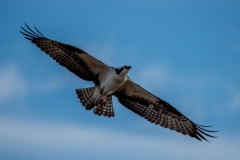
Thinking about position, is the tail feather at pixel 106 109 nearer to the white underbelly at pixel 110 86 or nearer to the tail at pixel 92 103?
the tail at pixel 92 103

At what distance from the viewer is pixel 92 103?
55.8 feet

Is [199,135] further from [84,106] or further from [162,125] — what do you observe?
[84,106]

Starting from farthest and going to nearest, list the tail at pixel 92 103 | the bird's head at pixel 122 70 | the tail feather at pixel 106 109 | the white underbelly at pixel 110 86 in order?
1. the tail feather at pixel 106 109
2. the tail at pixel 92 103
3. the white underbelly at pixel 110 86
4. the bird's head at pixel 122 70

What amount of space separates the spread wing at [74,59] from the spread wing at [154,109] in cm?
87

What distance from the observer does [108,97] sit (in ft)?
56.2

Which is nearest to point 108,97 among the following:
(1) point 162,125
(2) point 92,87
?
(2) point 92,87

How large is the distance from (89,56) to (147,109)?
8.04ft

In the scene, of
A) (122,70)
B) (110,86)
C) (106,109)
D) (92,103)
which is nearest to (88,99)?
(92,103)

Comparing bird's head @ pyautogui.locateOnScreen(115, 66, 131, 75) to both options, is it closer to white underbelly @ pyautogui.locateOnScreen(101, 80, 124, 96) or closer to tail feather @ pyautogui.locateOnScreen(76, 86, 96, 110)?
white underbelly @ pyautogui.locateOnScreen(101, 80, 124, 96)

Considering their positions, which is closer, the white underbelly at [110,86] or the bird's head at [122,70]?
the bird's head at [122,70]

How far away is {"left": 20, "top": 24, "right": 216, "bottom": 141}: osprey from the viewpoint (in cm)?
1656

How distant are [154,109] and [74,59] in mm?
2780

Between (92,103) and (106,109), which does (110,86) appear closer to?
(92,103)

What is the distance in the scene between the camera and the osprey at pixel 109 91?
54.3ft
